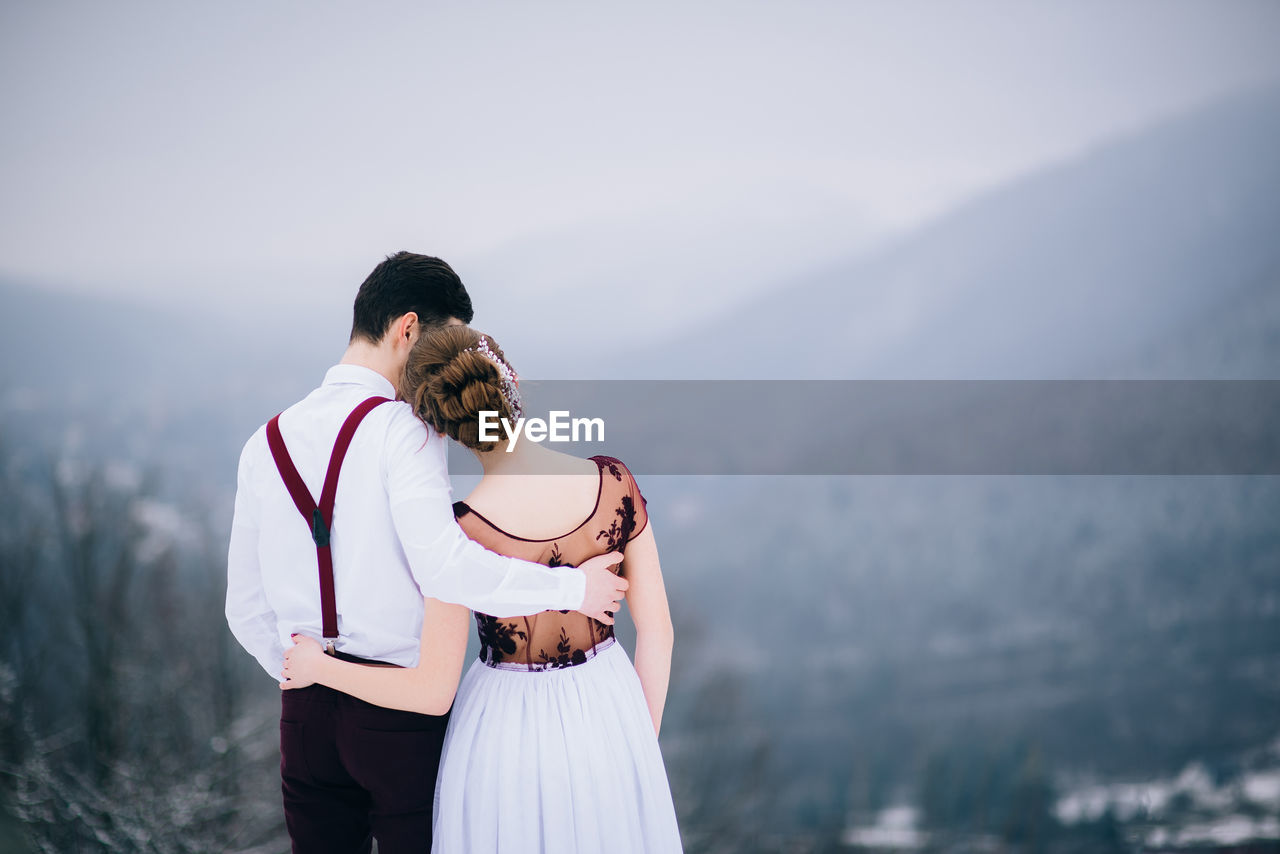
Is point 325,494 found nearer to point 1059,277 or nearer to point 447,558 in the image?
point 447,558

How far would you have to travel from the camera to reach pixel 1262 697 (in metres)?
3.06

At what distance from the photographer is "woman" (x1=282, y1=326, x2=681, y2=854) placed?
1266 mm

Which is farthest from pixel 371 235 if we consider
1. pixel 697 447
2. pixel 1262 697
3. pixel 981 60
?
pixel 1262 697

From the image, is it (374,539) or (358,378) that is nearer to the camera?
(374,539)

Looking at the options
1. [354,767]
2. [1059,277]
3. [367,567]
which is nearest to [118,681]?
[354,767]

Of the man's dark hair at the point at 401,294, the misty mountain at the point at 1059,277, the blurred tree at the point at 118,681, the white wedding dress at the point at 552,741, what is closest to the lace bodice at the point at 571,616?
the white wedding dress at the point at 552,741

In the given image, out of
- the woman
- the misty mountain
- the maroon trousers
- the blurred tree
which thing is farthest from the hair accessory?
the blurred tree

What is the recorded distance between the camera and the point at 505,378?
1301mm

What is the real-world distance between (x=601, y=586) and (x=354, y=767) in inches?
20.4

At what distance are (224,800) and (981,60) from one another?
12.5 feet

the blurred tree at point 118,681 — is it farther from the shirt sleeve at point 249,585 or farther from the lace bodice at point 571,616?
the lace bodice at point 571,616

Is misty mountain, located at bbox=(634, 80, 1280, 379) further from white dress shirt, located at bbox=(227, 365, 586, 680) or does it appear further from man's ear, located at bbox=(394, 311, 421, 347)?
white dress shirt, located at bbox=(227, 365, 586, 680)

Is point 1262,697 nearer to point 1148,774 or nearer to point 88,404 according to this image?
point 1148,774

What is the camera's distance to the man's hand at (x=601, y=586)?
50.6 inches
